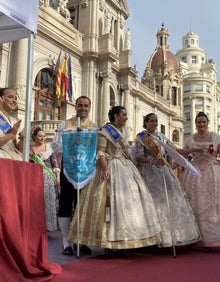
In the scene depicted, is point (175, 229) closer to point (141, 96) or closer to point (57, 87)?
point (57, 87)

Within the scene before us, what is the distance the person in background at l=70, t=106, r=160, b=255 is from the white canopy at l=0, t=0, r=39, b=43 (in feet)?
4.43

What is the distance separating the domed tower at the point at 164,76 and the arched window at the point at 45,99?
17070 millimetres

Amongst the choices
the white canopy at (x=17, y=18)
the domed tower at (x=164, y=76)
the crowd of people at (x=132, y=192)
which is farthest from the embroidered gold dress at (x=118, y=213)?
the domed tower at (x=164, y=76)

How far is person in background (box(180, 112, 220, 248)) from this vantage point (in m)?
4.19

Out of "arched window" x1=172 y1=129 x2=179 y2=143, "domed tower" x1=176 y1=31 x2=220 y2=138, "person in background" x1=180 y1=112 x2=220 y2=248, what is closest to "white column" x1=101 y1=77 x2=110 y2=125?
"arched window" x1=172 y1=129 x2=179 y2=143

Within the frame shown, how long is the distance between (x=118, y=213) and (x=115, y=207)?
0.07 m

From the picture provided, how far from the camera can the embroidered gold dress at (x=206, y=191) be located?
13.7 ft

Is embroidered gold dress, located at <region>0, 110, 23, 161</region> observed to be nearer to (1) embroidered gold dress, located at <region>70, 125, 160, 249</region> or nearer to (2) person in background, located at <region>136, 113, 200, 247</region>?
(1) embroidered gold dress, located at <region>70, 125, 160, 249</region>

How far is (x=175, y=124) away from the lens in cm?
3472

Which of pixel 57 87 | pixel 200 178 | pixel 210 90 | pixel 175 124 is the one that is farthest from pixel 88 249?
pixel 210 90

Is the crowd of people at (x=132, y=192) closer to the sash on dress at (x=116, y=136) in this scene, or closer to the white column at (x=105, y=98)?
the sash on dress at (x=116, y=136)

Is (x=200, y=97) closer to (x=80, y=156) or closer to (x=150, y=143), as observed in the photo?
(x=150, y=143)

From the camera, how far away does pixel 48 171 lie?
5699mm

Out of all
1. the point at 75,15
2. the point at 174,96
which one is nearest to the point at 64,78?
the point at 75,15
